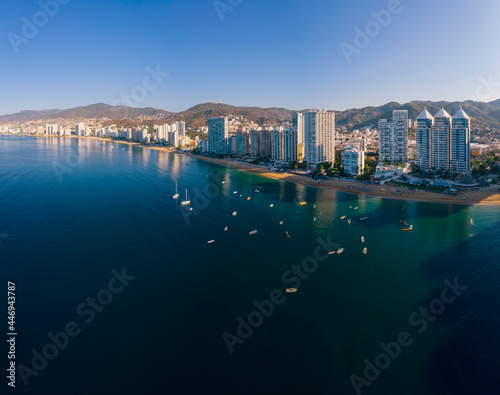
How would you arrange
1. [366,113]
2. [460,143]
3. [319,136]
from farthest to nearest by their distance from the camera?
1. [366,113]
2. [319,136]
3. [460,143]

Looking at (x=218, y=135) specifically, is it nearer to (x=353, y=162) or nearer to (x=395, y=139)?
(x=353, y=162)

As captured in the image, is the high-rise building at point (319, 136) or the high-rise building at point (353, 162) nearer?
the high-rise building at point (353, 162)

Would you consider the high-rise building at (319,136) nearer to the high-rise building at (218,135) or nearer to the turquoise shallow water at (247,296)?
the turquoise shallow water at (247,296)

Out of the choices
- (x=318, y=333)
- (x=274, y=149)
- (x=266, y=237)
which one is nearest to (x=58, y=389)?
(x=318, y=333)

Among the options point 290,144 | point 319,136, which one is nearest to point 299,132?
point 290,144

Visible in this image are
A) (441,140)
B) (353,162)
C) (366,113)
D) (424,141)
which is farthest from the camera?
(366,113)

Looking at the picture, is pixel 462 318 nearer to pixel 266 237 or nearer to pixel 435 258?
pixel 435 258

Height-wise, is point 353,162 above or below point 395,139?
below

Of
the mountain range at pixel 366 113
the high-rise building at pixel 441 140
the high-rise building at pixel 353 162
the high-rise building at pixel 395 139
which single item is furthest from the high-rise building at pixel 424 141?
the mountain range at pixel 366 113
